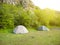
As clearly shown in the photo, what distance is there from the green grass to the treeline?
0.11 meters

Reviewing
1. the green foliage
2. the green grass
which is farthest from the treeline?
the green grass

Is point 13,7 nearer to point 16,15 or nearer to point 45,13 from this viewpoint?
point 16,15

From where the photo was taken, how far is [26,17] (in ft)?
6.67

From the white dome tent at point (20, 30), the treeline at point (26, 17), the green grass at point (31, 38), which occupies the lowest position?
the green grass at point (31, 38)

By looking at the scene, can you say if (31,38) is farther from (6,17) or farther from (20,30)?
(6,17)

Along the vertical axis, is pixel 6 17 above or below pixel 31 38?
above

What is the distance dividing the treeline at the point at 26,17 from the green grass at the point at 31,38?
4.2 inches

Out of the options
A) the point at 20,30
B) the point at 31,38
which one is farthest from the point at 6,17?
the point at 31,38

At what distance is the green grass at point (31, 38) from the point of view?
1.85 meters

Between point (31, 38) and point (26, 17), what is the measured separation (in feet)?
0.86

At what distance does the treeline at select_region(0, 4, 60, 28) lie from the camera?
196 cm

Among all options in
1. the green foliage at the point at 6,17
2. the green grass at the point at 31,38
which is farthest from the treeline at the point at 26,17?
the green grass at the point at 31,38

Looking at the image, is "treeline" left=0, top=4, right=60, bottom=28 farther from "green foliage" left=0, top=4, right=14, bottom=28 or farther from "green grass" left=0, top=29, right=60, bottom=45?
"green grass" left=0, top=29, right=60, bottom=45

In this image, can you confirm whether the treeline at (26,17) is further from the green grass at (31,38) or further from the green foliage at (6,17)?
the green grass at (31,38)
